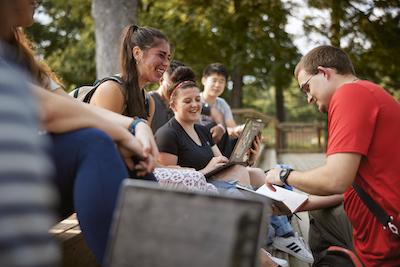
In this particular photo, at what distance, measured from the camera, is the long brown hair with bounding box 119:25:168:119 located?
239cm

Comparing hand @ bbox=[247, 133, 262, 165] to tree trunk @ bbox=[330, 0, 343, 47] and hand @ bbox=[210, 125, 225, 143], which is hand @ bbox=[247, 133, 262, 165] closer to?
hand @ bbox=[210, 125, 225, 143]

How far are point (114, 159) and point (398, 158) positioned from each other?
1.40 meters

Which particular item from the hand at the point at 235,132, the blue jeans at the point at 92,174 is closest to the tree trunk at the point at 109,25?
the hand at the point at 235,132

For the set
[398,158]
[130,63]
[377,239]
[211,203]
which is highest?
[130,63]

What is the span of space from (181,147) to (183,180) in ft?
3.33

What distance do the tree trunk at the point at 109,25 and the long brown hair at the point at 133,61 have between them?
10.2 ft

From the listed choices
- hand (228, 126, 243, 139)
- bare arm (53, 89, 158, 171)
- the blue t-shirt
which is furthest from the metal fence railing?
bare arm (53, 89, 158, 171)

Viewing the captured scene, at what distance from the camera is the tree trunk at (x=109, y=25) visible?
555 centimetres

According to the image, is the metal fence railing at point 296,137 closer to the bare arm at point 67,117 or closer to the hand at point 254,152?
the hand at point 254,152

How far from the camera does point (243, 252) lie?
0.76 meters

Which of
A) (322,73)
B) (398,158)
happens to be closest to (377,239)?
(398,158)

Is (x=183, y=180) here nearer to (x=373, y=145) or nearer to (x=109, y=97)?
(x=109, y=97)

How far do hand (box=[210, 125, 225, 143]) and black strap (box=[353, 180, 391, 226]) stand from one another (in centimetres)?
240

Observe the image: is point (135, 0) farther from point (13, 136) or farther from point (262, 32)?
point (262, 32)
